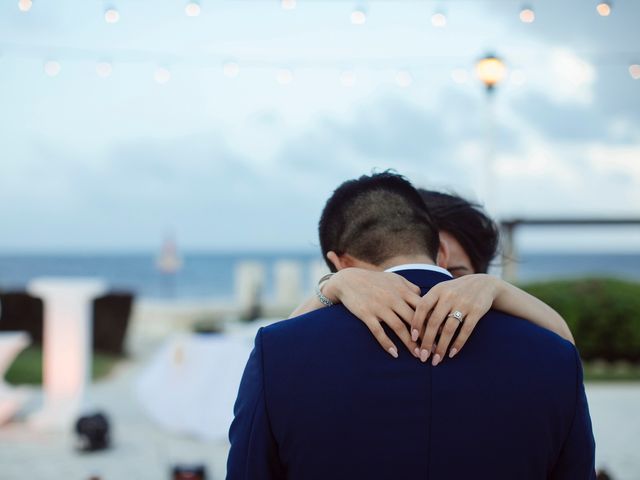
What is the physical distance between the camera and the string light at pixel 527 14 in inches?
244

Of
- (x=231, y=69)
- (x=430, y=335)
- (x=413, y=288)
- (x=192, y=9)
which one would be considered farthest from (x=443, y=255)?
(x=231, y=69)

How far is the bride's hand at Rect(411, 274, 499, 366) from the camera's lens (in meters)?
1.46

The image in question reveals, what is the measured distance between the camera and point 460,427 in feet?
4.81

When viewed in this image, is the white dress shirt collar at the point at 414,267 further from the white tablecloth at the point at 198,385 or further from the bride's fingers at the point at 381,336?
the white tablecloth at the point at 198,385

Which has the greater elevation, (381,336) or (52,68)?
(52,68)

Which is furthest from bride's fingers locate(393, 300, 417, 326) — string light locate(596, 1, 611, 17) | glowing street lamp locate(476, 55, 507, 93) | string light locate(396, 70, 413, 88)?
string light locate(396, 70, 413, 88)

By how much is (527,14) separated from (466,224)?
4174 mm

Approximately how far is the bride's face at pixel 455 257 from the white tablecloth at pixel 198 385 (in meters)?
4.54

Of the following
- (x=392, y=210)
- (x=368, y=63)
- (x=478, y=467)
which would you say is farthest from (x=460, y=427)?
(x=368, y=63)

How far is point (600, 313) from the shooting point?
10961 mm

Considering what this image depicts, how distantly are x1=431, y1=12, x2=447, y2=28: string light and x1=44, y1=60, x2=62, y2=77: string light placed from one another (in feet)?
14.1

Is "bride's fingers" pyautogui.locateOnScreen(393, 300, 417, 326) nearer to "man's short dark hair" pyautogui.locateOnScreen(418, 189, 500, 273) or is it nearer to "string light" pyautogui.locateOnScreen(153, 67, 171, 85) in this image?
"man's short dark hair" pyautogui.locateOnScreen(418, 189, 500, 273)

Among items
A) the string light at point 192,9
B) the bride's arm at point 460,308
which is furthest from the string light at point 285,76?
the bride's arm at point 460,308

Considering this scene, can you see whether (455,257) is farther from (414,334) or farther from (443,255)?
(414,334)
